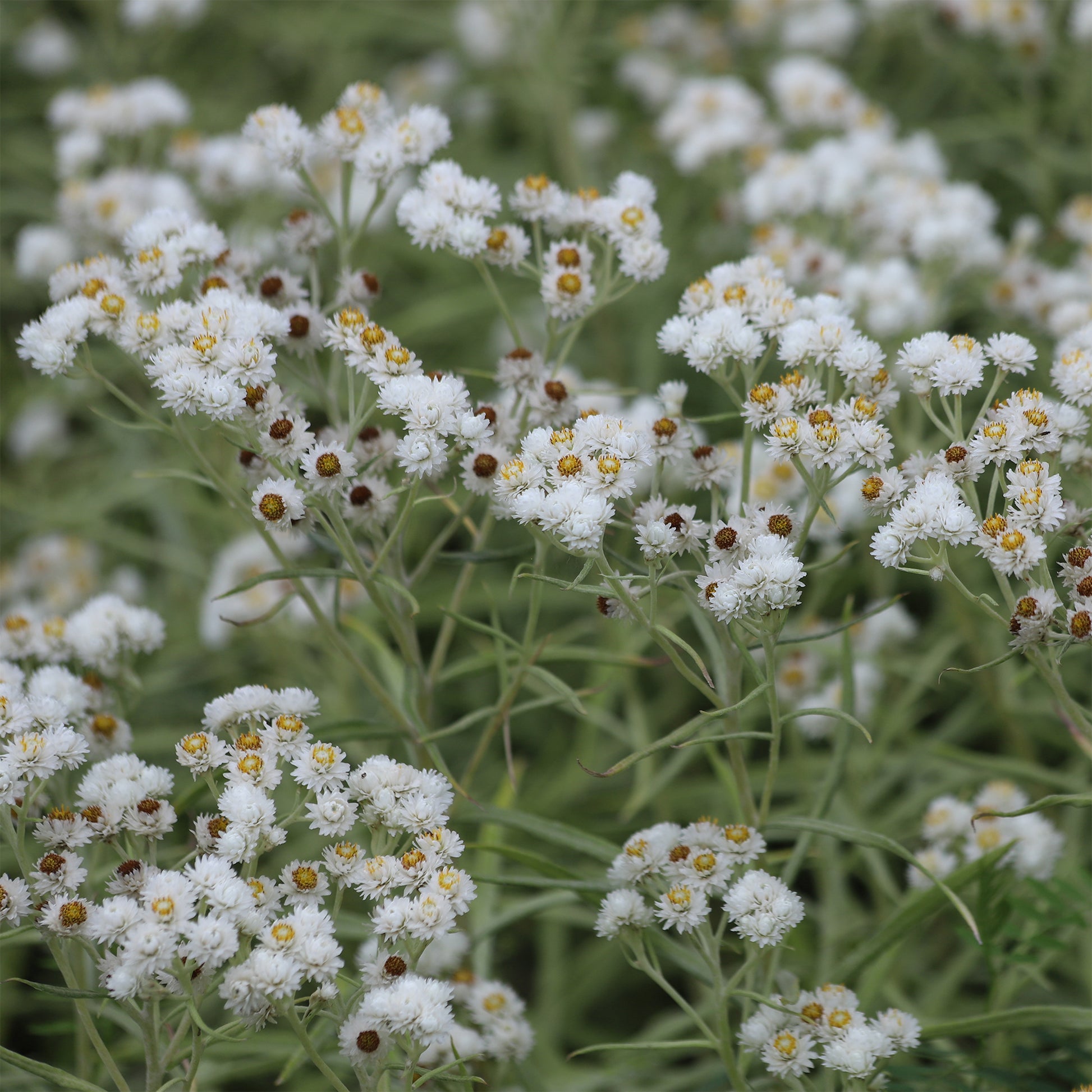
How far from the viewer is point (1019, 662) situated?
2.54m

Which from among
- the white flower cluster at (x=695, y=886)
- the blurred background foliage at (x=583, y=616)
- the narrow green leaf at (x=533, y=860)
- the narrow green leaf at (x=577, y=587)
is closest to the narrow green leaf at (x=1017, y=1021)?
the blurred background foliage at (x=583, y=616)

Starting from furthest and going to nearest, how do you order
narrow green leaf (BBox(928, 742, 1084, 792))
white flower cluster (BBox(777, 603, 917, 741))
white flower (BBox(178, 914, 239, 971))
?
white flower cluster (BBox(777, 603, 917, 741)), narrow green leaf (BBox(928, 742, 1084, 792)), white flower (BBox(178, 914, 239, 971))

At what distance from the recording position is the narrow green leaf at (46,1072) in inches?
53.1

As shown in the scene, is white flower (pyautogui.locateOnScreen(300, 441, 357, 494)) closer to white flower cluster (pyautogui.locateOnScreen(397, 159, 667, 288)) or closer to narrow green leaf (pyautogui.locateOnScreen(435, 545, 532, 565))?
narrow green leaf (pyautogui.locateOnScreen(435, 545, 532, 565))

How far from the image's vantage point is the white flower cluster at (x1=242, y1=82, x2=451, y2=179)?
178 centimetres

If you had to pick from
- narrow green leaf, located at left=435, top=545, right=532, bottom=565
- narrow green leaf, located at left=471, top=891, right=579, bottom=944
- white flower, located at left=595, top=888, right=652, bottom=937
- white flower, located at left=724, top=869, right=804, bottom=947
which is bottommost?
narrow green leaf, located at left=471, top=891, right=579, bottom=944

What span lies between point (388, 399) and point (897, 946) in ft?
3.50

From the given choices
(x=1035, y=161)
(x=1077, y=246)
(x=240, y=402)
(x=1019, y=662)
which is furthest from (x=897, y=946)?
(x=1035, y=161)

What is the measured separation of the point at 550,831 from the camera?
166cm

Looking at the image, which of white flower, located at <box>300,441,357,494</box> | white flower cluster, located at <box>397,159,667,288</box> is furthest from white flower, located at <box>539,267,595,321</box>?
white flower, located at <box>300,441,357,494</box>

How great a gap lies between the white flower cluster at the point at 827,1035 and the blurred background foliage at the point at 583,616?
150 mm

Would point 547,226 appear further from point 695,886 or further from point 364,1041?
point 364,1041

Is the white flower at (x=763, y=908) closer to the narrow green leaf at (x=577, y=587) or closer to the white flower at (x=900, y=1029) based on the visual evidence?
the white flower at (x=900, y=1029)

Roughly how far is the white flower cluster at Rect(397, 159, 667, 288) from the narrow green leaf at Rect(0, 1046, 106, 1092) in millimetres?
1109
